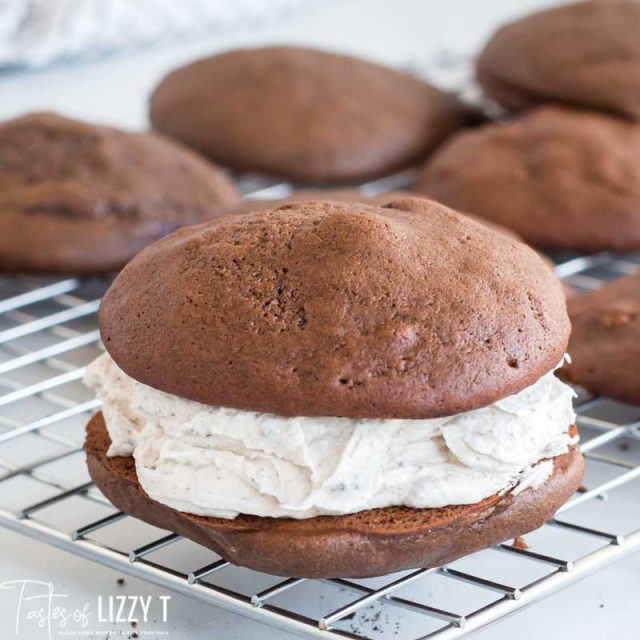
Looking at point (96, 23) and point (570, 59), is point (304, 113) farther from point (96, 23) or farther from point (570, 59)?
point (96, 23)

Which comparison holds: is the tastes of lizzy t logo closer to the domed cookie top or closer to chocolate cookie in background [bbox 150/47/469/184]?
the domed cookie top

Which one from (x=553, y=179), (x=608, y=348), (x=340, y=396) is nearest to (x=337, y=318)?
(x=340, y=396)

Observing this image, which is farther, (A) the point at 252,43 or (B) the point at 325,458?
(A) the point at 252,43

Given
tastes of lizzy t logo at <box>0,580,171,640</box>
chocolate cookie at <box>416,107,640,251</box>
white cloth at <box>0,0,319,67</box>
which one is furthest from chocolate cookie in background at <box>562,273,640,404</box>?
white cloth at <box>0,0,319,67</box>

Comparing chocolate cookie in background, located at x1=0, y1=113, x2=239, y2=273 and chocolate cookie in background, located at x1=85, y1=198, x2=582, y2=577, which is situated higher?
chocolate cookie in background, located at x1=0, y1=113, x2=239, y2=273

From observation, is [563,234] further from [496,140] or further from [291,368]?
[291,368]

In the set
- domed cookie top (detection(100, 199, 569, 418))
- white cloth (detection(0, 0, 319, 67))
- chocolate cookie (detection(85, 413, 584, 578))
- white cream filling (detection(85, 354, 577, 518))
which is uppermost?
white cloth (detection(0, 0, 319, 67))

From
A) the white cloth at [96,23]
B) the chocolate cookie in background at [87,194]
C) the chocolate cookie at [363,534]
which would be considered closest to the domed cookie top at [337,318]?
the chocolate cookie at [363,534]

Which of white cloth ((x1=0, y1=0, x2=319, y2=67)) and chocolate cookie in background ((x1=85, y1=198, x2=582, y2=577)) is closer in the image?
chocolate cookie in background ((x1=85, y1=198, x2=582, y2=577))
